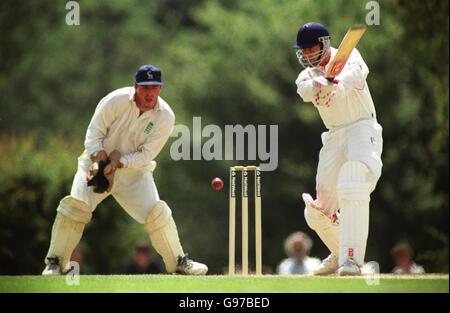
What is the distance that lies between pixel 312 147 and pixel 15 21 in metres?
5.26

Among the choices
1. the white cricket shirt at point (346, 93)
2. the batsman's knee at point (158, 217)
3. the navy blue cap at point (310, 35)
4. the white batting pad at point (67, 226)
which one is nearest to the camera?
the white cricket shirt at point (346, 93)

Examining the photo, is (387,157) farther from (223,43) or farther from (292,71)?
(223,43)

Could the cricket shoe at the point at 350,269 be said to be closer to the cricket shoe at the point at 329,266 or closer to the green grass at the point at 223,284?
the green grass at the point at 223,284

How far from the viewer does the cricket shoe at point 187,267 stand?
10.6 m

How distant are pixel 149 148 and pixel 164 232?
622 mm

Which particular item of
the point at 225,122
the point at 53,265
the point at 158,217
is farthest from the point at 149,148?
the point at 225,122

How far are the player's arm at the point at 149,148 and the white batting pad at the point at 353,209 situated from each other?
1.36 m

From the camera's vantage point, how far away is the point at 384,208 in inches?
831

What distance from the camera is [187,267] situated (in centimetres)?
1062

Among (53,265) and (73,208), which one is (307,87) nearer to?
(73,208)

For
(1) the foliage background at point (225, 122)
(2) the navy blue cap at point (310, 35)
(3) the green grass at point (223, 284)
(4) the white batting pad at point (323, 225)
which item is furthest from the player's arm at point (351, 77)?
(1) the foliage background at point (225, 122)

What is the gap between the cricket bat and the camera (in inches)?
380

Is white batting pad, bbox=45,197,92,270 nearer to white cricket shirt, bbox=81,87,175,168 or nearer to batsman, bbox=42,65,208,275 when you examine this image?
batsman, bbox=42,65,208,275
